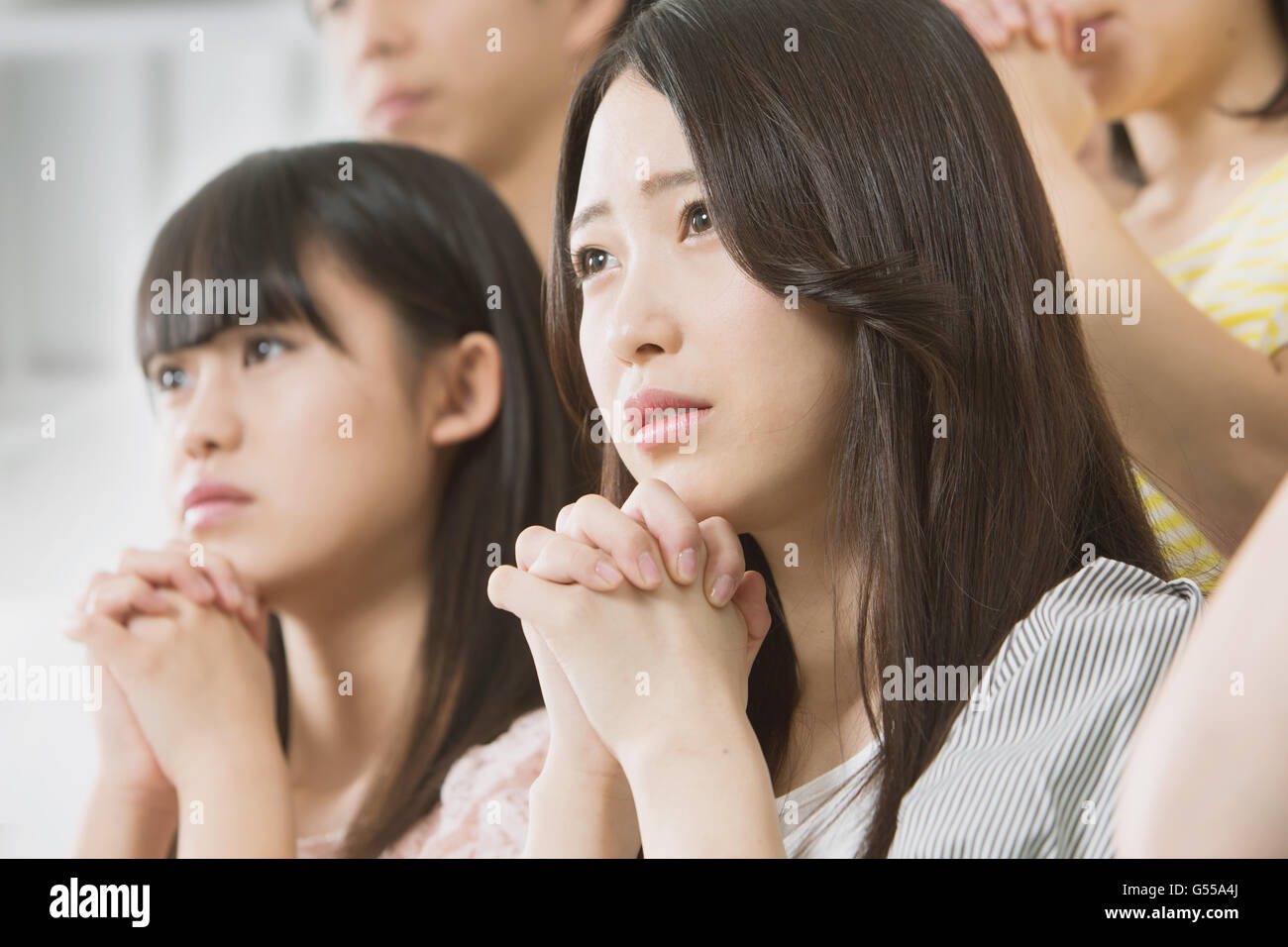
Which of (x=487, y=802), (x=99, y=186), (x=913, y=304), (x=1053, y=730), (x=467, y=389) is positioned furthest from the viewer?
(x=99, y=186)

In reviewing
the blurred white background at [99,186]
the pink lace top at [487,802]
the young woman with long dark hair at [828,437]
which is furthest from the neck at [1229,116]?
the blurred white background at [99,186]

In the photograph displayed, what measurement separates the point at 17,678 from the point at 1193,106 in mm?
1559

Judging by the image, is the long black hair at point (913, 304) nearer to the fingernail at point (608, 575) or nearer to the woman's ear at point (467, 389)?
the fingernail at point (608, 575)

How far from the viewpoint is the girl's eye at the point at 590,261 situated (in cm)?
86

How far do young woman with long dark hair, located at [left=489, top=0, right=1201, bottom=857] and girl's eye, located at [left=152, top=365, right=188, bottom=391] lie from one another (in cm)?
52

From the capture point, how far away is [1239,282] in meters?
1.03

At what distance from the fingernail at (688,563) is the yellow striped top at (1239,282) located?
406 mm

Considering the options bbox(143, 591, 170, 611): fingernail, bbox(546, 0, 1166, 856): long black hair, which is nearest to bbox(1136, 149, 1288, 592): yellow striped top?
bbox(546, 0, 1166, 856): long black hair

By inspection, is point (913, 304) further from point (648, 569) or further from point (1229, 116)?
point (1229, 116)

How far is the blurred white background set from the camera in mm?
1713

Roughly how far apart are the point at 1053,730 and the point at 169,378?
90 centimetres

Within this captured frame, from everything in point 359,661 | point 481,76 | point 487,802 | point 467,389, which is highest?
point 481,76

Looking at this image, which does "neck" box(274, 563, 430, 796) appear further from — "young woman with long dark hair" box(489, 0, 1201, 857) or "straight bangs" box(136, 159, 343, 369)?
"young woman with long dark hair" box(489, 0, 1201, 857)

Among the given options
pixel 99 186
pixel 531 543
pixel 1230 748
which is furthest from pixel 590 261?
pixel 99 186
